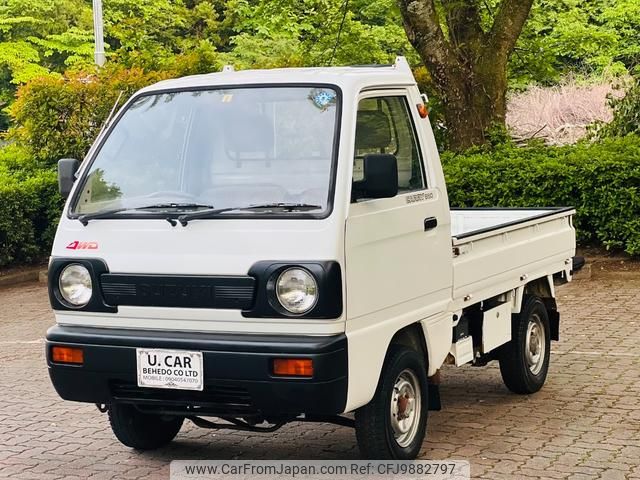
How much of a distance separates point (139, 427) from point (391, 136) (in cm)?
227

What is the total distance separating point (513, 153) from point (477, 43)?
6.59 feet

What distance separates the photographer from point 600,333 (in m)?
10.4

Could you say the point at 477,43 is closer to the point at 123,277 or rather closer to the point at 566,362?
the point at 566,362

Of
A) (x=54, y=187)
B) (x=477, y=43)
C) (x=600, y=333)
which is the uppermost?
(x=477, y=43)

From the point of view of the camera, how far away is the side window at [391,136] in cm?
611

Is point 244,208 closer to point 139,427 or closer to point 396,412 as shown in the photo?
point 396,412

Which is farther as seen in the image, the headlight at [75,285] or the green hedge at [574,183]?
the green hedge at [574,183]

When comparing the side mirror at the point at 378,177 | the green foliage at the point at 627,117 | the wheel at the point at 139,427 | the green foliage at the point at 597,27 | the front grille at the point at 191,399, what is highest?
the green foliage at the point at 597,27

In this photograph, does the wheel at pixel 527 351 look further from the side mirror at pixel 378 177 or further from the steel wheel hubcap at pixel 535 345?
the side mirror at pixel 378 177

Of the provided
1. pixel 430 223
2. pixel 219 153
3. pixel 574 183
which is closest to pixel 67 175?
pixel 219 153

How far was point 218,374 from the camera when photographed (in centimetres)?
554

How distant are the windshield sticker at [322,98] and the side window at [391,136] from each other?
17 centimetres

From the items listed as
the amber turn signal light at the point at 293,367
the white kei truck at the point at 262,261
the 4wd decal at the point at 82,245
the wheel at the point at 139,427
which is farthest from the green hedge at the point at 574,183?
the amber turn signal light at the point at 293,367

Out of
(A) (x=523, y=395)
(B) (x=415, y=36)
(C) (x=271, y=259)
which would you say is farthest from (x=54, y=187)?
(C) (x=271, y=259)
